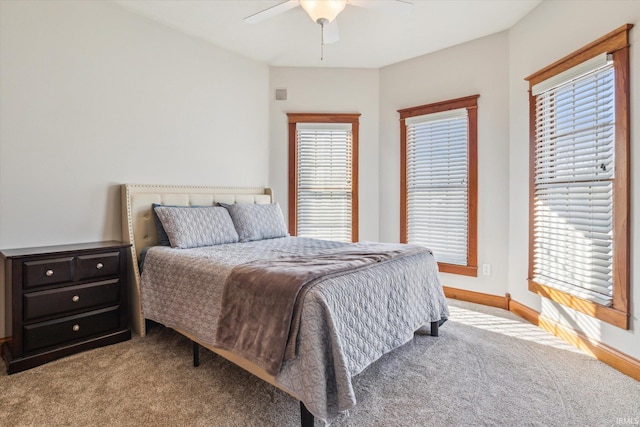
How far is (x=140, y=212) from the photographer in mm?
2865

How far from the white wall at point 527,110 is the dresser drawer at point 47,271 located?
12.7ft

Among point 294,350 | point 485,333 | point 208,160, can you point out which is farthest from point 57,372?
point 485,333

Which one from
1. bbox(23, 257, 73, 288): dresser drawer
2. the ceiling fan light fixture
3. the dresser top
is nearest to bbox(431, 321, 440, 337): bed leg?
the ceiling fan light fixture

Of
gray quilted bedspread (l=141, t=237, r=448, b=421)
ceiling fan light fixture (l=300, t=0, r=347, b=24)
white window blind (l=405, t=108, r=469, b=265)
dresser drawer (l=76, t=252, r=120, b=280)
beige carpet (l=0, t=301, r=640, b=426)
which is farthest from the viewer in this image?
white window blind (l=405, t=108, r=469, b=265)

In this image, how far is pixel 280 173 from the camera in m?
4.26

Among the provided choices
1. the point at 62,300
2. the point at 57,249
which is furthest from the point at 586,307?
the point at 57,249

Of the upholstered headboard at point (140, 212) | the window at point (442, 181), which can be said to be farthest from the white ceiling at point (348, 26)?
the upholstered headboard at point (140, 212)

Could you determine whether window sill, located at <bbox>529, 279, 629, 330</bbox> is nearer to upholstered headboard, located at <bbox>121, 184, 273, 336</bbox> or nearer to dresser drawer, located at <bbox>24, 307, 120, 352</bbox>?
upholstered headboard, located at <bbox>121, 184, 273, 336</bbox>

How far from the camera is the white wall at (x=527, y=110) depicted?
2076mm

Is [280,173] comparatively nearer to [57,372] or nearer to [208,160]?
[208,160]

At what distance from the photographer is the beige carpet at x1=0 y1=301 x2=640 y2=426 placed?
1636 millimetres

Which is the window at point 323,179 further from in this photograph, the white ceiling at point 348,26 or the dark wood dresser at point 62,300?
the dark wood dresser at point 62,300

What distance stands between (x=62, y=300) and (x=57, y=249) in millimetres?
376

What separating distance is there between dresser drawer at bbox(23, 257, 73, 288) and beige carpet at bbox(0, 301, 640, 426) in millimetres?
572
